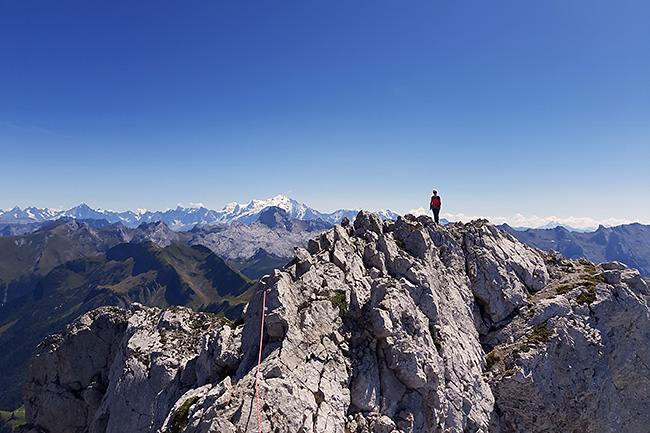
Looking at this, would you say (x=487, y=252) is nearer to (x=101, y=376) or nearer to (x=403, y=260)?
(x=403, y=260)

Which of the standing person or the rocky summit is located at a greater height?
the standing person

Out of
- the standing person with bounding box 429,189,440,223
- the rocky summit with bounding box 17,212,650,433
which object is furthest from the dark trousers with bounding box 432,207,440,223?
the rocky summit with bounding box 17,212,650,433

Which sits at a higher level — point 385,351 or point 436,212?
point 436,212

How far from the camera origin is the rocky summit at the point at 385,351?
28109 mm

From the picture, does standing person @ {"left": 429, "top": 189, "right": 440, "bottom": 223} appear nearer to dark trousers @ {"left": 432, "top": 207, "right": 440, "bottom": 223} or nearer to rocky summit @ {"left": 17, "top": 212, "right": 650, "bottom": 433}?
dark trousers @ {"left": 432, "top": 207, "right": 440, "bottom": 223}

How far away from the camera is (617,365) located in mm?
41156

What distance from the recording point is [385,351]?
32750 millimetres

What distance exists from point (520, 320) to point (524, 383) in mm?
9897

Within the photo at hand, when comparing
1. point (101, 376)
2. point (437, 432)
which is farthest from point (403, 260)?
point (101, 376)

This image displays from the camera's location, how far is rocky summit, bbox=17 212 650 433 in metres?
28.1

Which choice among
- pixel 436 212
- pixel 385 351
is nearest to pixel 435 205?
pixel 436 212

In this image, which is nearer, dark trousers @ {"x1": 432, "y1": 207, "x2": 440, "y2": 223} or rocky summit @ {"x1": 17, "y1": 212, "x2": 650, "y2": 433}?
rocky summit @ {"x1": 17, "y1": 212, "x2": 650, "y2": 433}

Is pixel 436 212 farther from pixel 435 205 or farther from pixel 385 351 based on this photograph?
pixel 385 351

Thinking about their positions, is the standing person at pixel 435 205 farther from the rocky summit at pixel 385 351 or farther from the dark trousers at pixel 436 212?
the rocky summit at pixel 385 351
